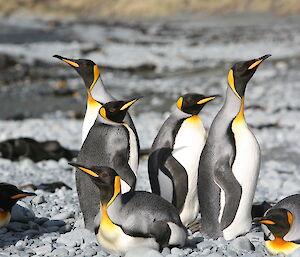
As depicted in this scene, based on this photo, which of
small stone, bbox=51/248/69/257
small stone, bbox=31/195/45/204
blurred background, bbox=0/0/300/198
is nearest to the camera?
small stone, bbox=51/248/69/257

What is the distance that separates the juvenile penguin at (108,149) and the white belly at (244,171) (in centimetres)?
66

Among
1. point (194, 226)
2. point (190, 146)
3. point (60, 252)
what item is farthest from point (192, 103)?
point (60, 252)

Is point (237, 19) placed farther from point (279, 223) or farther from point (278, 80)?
point (279, 223)

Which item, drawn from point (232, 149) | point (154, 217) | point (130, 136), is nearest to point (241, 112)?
point (232, 149)

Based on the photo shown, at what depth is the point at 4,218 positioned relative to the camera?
142 inches

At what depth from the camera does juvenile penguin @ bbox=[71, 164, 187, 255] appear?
307 cm

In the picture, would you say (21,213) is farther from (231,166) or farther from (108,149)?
(231,166)

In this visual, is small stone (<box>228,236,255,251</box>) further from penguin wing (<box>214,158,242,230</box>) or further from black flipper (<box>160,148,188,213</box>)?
black flipper (<box>160,148,188,213</box>)

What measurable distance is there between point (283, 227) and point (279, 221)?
4 centimetres

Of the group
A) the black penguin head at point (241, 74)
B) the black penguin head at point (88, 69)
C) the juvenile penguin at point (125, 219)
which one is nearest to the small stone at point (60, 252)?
the juvenile penguin at point (125, 219)

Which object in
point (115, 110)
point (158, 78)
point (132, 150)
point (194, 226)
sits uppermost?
point (115, 110)

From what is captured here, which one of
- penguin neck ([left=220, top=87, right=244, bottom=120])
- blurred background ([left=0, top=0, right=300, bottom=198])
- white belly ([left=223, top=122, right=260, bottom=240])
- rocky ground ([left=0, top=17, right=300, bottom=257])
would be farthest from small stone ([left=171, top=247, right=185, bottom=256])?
blurred background ([left=0, top=0, right=300, bottom=198])

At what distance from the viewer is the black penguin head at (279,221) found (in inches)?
121

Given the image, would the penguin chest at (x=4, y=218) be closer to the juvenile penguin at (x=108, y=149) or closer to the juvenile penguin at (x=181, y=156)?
the juvenile penguin at (x=108, y=149)
